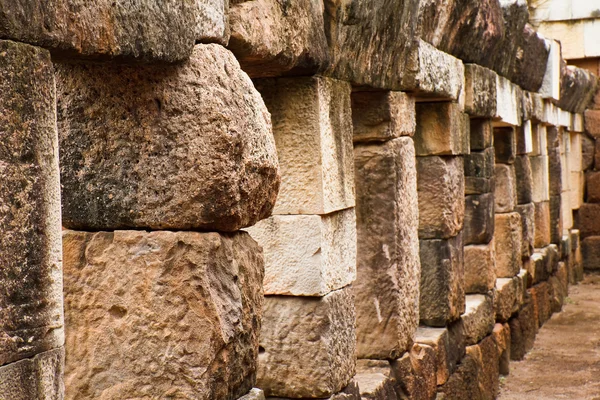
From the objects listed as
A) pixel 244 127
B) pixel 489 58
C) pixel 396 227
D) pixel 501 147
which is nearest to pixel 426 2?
pixel 396 227

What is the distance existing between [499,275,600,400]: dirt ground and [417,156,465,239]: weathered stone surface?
6.62 ft

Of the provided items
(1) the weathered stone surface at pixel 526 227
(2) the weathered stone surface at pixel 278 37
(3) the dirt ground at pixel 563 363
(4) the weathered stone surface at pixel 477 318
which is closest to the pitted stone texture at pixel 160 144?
(2) the weathered stone surface at pixel 278 37

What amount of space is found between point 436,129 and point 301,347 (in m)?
2.95

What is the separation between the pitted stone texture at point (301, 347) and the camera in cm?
443

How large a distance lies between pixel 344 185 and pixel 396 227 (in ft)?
3.15

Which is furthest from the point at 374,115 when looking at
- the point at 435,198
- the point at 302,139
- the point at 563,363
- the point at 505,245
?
the point at 563,363

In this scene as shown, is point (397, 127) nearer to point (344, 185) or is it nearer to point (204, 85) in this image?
point (344, 185)

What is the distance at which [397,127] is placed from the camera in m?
5.66

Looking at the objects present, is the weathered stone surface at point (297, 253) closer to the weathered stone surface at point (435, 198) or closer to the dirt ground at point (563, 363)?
the weathered stone surface at point (435, 198)

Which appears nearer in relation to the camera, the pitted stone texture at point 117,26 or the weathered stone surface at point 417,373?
the pitted stone texture at point 117,26

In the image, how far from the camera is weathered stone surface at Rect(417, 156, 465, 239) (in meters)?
7.00

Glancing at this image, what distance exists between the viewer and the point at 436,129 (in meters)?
7.04

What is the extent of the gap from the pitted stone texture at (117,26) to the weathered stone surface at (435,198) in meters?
3.99

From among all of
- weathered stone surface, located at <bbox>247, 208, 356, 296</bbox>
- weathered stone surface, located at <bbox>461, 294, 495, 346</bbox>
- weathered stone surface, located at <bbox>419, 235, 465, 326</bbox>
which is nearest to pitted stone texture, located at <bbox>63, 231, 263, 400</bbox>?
weathered stone surface, located at <bbox>247, 208, 356, 296</bbox>
